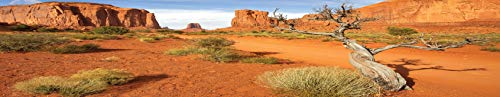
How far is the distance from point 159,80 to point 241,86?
1663 mm

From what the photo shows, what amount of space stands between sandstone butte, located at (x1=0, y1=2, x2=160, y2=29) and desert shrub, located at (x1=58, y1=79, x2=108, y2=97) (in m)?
81.1

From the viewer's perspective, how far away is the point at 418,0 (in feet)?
302

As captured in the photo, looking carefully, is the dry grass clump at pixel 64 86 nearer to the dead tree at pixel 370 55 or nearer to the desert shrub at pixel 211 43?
the dead tree at pixel 370 55

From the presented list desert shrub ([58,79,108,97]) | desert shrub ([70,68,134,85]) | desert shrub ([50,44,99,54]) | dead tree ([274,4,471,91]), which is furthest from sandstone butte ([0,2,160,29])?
dead tree ([274,4,471,91])

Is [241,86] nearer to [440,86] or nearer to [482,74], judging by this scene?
[440,86]

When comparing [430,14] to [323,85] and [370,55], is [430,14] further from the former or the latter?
[323,85]

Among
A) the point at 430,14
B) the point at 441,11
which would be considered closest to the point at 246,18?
the point at 430,14

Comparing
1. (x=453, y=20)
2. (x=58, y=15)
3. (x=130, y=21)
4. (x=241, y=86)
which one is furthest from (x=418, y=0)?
(x=241, y=86)

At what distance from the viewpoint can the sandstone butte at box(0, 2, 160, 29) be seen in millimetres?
A: 84581

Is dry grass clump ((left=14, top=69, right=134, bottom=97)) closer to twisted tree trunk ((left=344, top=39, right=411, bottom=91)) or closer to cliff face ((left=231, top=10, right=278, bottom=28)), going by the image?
twisted tree trunk ((left=344, top=39, right=411, bottom=91))

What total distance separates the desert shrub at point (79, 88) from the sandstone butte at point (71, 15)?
266 ft

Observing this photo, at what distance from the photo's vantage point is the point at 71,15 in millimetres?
85312

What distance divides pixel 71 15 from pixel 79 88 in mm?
90607

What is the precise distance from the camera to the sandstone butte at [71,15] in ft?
277
